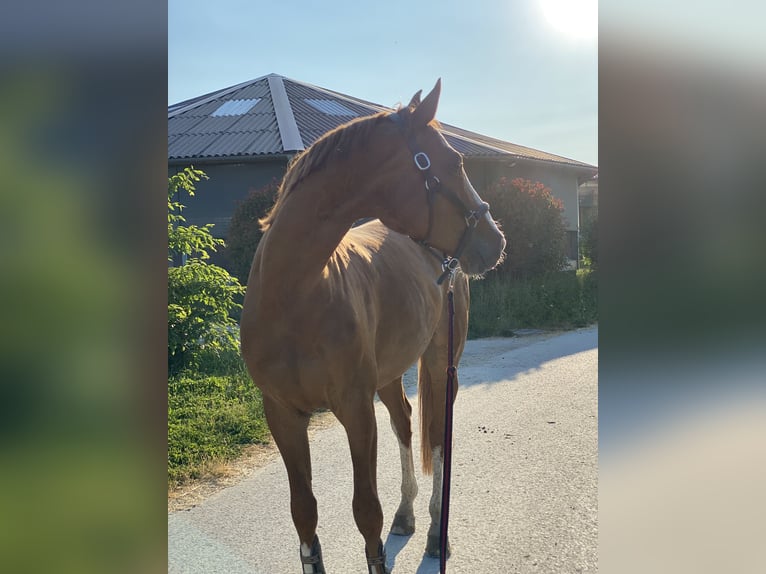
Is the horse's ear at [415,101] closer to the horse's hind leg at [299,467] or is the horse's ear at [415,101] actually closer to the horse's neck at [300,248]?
the horse's neck at [300,248]

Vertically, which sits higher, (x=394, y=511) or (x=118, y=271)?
(x=118, y=271)

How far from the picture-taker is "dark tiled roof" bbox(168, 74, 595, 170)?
49.3 ft

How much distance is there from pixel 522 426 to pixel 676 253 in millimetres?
4715

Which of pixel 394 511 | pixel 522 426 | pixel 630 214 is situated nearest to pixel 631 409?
pixel 630 214

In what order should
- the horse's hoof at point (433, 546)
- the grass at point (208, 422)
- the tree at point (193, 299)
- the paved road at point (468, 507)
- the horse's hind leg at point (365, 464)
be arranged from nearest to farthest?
the horse's hind leg at point (365, 464) → the paved road at point (468, 507) → the horse's hoof at point (433, 546) → the grass at point (208, 422) → the tree at point (193, 299)

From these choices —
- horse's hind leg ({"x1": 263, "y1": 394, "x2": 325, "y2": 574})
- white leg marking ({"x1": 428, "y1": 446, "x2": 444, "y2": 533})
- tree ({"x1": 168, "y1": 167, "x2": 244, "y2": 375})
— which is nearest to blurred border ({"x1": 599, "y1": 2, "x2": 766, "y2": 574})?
horse's hind leg ({"x1": 263, "y1": 394, "x2": 325, "y2": 574})

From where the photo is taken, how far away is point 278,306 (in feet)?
7.54

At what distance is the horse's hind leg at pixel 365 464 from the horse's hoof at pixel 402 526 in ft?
2.93

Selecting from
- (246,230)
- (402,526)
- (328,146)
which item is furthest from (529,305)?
(328,146)

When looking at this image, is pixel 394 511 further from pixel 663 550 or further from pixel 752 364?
pixel 752 364

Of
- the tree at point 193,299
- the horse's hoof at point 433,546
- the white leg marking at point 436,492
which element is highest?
the tree at point 193,299

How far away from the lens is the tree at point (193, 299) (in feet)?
20.0

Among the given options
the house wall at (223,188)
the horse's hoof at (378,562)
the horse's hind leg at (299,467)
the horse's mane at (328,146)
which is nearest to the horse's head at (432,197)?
the horse's mane at (328,146)

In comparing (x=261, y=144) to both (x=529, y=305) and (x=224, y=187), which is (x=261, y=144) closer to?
(x=224, y=187)
